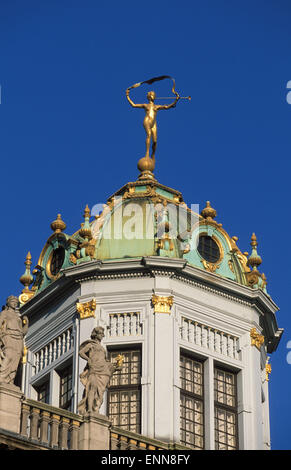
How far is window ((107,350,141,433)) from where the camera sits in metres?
53.4

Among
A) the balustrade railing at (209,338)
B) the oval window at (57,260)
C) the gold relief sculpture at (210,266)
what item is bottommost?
the balustrade railing at (209,338)

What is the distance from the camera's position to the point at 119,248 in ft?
186

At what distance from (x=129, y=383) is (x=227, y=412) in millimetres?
3461

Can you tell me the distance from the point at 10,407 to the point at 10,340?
2.00 metres

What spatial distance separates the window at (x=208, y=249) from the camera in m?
57.6

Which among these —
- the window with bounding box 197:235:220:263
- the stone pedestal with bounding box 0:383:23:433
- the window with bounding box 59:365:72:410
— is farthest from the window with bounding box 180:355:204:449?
the stone pedestal with bounding box 0:383:23:433

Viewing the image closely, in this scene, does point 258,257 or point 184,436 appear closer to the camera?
point 184,436

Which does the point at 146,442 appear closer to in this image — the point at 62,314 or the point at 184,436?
the point at 184,436

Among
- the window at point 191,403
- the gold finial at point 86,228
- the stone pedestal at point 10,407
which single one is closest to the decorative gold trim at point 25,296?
the gold finial at point 86,228

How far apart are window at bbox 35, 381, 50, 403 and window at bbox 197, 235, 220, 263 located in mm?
6651

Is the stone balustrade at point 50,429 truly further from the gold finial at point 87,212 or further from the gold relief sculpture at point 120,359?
the gold finial at point 87,212

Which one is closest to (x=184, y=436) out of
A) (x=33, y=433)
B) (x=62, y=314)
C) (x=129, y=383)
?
(x=129, y=383)

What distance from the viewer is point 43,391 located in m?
56.5

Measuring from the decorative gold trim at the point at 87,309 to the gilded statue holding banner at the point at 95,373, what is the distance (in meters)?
9.38
